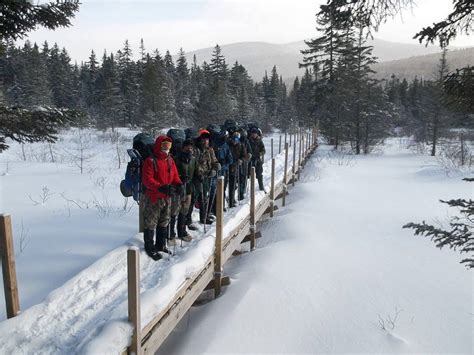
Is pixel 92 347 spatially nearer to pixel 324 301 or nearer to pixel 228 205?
pixel 324 301

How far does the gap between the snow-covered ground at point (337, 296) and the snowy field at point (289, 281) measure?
20 millimetres

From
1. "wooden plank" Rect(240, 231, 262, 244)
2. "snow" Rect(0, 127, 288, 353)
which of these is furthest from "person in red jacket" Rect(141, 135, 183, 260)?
"wooden plank" Rect(240, 231, 262, 244)

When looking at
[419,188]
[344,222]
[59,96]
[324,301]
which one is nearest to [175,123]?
[59,96]

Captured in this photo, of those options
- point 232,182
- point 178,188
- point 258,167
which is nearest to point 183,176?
point 178,188

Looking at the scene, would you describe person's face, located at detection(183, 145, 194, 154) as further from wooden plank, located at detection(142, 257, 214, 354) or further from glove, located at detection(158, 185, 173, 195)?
wooden plank, located at detection(142, 257, 214, 354)

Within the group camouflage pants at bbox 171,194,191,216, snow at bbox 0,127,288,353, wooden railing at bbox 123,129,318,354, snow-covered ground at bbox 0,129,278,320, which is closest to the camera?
wooden railing at bbox 123,129,318,354

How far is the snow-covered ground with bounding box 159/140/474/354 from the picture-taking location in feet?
14.1

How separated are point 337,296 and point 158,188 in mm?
3094

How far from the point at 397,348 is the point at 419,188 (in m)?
11.7

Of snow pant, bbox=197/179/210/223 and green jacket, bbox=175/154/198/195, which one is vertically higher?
green jacket, bbox=175/154/198/195

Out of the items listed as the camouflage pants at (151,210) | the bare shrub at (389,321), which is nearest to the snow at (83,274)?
the camouflage pants at (151,210)

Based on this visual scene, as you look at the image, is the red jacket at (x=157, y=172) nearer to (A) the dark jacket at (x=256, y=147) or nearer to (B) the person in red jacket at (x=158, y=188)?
(B) the person in red jacket at (x=158, y=188)

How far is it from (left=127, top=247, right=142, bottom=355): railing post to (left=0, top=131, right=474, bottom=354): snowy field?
0.13 meters

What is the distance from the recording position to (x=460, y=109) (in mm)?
3857
